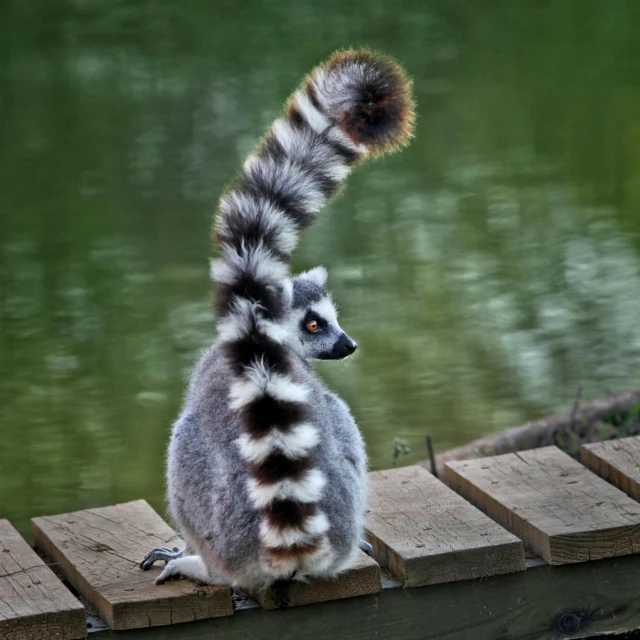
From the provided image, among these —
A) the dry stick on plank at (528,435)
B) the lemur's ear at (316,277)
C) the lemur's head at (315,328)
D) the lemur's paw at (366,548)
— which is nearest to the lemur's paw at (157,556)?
the lemur's paw at (366,548)

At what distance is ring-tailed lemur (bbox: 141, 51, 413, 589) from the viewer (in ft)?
8.23

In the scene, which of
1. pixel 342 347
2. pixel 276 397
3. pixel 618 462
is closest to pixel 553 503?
pixel 618 462

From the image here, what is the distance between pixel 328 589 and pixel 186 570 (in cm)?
34

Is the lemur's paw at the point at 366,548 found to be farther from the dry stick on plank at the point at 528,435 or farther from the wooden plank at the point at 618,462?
the dry stick on plank at the point at 528,435

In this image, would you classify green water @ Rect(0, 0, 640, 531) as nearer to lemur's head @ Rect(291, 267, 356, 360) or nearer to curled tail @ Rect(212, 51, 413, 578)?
lemur's head @ Rect(291, 267, 356, 360)

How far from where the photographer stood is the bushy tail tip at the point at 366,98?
263 cm

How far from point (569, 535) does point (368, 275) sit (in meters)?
3.63

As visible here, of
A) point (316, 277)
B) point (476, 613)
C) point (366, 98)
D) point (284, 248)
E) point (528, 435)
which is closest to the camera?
point (284, 248)

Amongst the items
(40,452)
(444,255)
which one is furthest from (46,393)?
(444,255)

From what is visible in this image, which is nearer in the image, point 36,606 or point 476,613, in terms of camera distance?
point 36,606

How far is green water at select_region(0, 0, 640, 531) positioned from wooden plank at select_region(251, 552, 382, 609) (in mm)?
1979

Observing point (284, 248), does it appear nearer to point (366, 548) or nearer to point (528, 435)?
point (366, 548)

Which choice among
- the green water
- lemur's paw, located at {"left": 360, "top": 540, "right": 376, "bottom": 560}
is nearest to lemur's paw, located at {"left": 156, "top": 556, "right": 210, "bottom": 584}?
lemur's paw, located at {"left": 360, "top": 540, "right": 376, "bottom": 560}

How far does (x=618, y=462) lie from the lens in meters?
3.62
